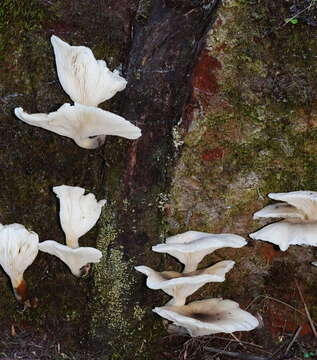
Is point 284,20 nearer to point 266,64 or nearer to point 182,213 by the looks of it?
point 266,64

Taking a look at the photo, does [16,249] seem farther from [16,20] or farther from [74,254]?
[16,20]

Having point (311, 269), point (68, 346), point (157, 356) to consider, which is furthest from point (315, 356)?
point (68, 346)

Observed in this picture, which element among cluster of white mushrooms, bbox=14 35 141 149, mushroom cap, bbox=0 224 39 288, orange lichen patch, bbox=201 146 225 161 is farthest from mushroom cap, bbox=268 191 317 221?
mushroom cap, bbox=0 224 39 288

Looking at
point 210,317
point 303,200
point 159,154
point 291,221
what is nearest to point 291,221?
point 291,221

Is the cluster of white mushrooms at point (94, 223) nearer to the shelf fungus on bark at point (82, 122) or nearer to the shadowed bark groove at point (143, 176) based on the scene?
the shelf fungus on bark at point (82, 122)

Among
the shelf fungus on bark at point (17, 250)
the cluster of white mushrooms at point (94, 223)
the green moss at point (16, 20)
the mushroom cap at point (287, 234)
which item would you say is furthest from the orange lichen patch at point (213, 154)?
the green moss at point (16, 20)

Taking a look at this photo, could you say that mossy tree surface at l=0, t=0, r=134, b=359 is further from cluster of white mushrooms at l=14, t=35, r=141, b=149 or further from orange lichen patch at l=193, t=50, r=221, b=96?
orange lichen patch at l=193, t=50, r=221, b=96
